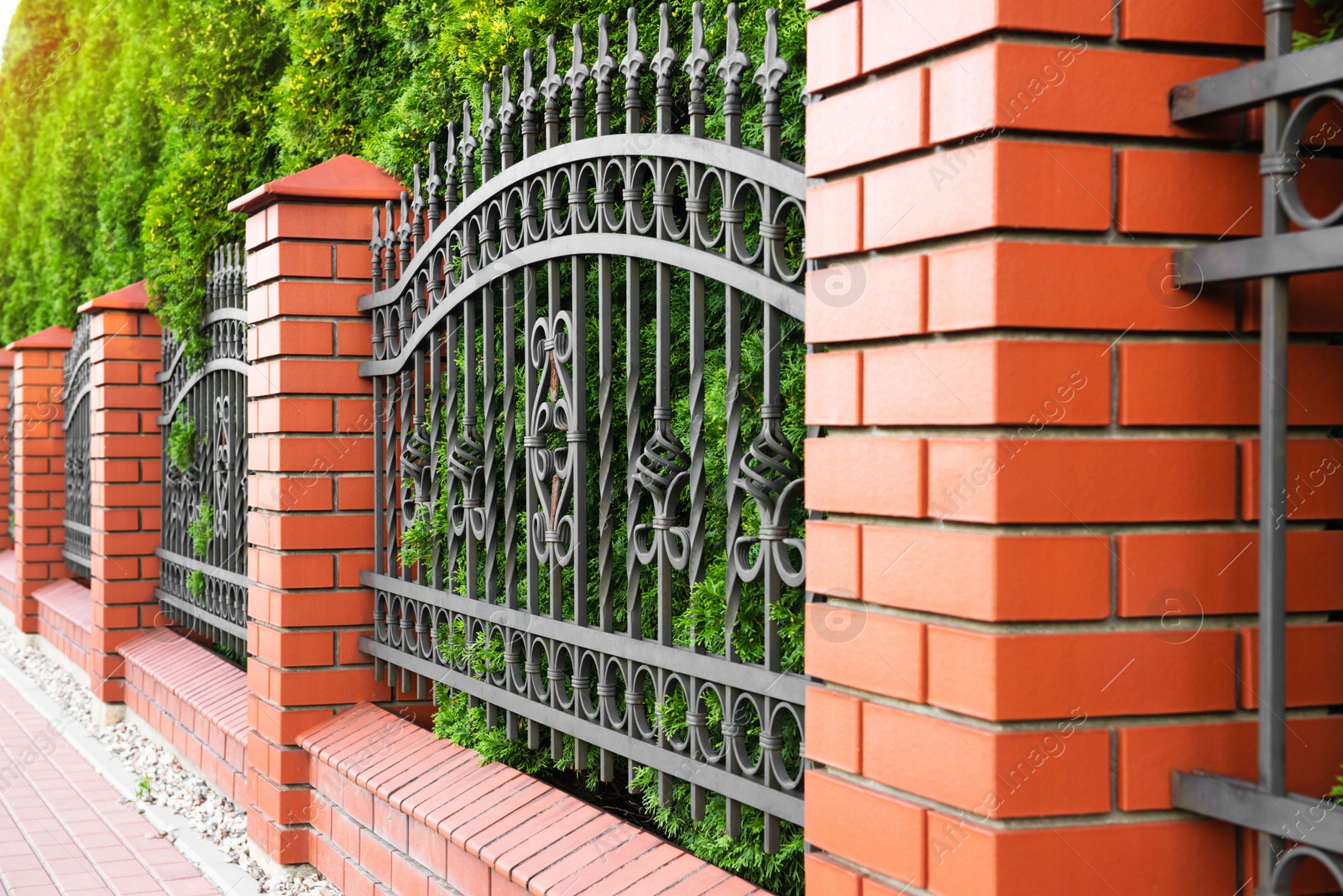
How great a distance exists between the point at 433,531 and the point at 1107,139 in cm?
262

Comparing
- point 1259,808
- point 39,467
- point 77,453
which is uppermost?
point 77,453

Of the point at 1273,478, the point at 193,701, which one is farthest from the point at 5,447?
the point at 1273,478

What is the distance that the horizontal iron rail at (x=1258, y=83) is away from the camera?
5.28ft

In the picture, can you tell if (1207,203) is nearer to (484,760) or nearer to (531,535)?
(531,535)

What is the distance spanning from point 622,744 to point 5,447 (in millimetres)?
12350

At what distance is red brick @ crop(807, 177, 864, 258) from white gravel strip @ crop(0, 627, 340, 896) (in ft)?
10.1

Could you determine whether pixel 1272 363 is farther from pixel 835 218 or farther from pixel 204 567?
pixel 204 567

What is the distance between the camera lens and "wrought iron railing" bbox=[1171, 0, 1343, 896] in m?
1.64

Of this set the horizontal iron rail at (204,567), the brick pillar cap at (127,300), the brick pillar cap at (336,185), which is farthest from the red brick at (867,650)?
the brick pillar cap at (127,300)

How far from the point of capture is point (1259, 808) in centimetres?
167

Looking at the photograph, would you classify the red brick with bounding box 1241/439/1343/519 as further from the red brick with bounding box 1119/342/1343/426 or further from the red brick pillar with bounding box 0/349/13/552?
the red brick pillar with bounding box 0/349/13/552

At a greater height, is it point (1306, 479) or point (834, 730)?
point (1306, 479)

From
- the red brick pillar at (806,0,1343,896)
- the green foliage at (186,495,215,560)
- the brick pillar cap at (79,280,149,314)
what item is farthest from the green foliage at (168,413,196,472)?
the red brick pillar at (806,0,1343,896)

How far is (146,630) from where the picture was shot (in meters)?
7.62
